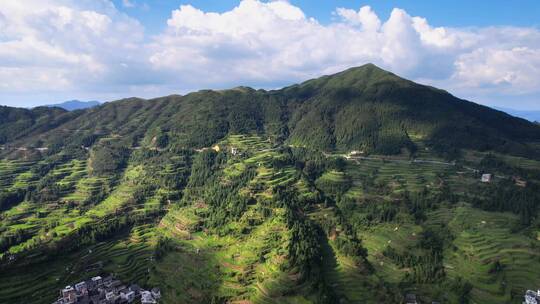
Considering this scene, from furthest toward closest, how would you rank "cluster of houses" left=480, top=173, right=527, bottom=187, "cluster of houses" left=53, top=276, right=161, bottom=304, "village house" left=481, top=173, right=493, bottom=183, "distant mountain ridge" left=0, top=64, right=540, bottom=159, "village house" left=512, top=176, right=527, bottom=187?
"distant mountain ridge" left=0, top=64, right=540, bottom=159
"village house" left=481, top=173, right=493, bottom=183
"cluster of houses" left=480, top=173, right=527, bottom=187
"village house" left=512, top=176, right=527, bottom=187
"cluster of houses" left=53, top=276, right=161, bottom=304

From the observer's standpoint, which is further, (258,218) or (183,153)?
(183,153)

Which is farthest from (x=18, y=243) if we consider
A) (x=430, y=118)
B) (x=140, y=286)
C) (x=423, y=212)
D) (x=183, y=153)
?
(x=430, y=118)

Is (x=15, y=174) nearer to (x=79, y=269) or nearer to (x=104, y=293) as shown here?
(x=79, y=269)

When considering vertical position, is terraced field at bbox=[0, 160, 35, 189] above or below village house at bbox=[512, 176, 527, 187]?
below

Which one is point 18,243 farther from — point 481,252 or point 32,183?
point 481,252

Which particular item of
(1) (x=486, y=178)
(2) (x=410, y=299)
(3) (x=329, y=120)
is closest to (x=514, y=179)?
(1) (x=486, y=178)

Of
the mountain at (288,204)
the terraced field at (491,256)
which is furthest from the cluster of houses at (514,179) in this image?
the terraced field at (491,256)

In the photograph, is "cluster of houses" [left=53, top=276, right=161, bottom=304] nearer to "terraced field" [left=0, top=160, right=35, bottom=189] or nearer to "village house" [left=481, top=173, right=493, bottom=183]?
"terraced field" [left=0, top=160, right=35, bottom=189]

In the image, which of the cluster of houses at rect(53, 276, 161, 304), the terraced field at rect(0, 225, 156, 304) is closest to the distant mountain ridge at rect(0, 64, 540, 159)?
the terraced field at rect(0, 225, 156, 304)

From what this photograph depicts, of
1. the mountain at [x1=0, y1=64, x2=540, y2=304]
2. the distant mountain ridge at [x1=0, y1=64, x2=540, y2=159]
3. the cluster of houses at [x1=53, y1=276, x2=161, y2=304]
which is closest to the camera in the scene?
the cluster of houses at [x1=53, y1=276, x2=161, y2=304]
